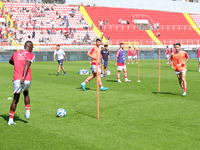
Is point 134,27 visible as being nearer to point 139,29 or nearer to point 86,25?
point 139,29

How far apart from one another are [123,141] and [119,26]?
164 feet

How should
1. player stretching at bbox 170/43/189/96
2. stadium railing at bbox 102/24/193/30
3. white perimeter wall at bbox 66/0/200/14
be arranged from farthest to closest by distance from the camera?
white perimeter wall at bbox 66/0/200/14, stadium railing at bbox 102/24/193/30, player stretching at bbox 170/43/189/96

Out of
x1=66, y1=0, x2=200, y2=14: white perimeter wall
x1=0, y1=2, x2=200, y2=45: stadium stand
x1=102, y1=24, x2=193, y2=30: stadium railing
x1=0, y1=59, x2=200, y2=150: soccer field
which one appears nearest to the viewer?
x1=0, y1=59, x2=200, y2=150: soccer field

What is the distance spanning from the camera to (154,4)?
218 ft

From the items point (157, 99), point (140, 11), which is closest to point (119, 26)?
point (140, 11)

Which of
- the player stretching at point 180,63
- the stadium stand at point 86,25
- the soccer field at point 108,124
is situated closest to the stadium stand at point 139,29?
the stadium stand at point 86,25

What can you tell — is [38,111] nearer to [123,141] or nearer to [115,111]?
[115,111]

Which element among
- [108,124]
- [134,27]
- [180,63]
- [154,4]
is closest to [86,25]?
[134,27]

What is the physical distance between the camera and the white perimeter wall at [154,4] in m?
62.6

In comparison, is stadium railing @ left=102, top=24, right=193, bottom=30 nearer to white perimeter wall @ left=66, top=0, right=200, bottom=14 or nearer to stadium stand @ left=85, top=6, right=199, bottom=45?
stadium stand @ left=85, top=6, right=199, bottom=45

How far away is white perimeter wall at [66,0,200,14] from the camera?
62.6 m

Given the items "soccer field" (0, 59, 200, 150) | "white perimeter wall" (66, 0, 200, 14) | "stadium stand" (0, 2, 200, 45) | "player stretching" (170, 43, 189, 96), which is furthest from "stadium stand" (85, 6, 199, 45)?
"soccer field" (0, 59, 200, 150)

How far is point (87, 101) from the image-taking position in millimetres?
10898

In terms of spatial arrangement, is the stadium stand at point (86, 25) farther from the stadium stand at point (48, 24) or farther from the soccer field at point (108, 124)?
the soccer field at point (108, 124)
